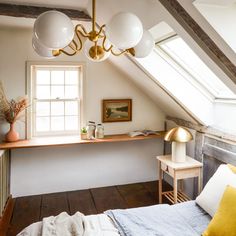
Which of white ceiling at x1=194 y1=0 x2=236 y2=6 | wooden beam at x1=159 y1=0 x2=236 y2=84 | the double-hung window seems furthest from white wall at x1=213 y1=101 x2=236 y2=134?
the double-hung window

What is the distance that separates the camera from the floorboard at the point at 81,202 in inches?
128

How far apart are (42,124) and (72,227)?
226 cm

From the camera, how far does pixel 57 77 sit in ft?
12.4

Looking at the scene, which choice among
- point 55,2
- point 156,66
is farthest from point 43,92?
point 156,66

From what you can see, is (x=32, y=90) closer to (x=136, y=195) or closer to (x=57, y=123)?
(x=57, y=123)

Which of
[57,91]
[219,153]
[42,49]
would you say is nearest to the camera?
[42,49]

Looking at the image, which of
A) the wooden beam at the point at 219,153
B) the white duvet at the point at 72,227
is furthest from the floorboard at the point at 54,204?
the wooden beam at the point at 219,153

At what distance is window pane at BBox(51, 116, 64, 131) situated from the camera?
12.5ft

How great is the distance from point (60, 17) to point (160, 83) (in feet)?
6.76

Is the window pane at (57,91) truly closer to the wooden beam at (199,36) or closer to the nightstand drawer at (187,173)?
the nightstand drawer at (187,173)

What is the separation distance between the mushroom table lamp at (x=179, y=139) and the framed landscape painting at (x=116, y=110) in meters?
1.06

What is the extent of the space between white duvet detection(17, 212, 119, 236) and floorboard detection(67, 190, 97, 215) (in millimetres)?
1307

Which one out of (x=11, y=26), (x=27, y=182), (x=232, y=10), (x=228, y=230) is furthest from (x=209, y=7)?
(x=27, y=182)

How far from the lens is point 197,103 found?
312cm
